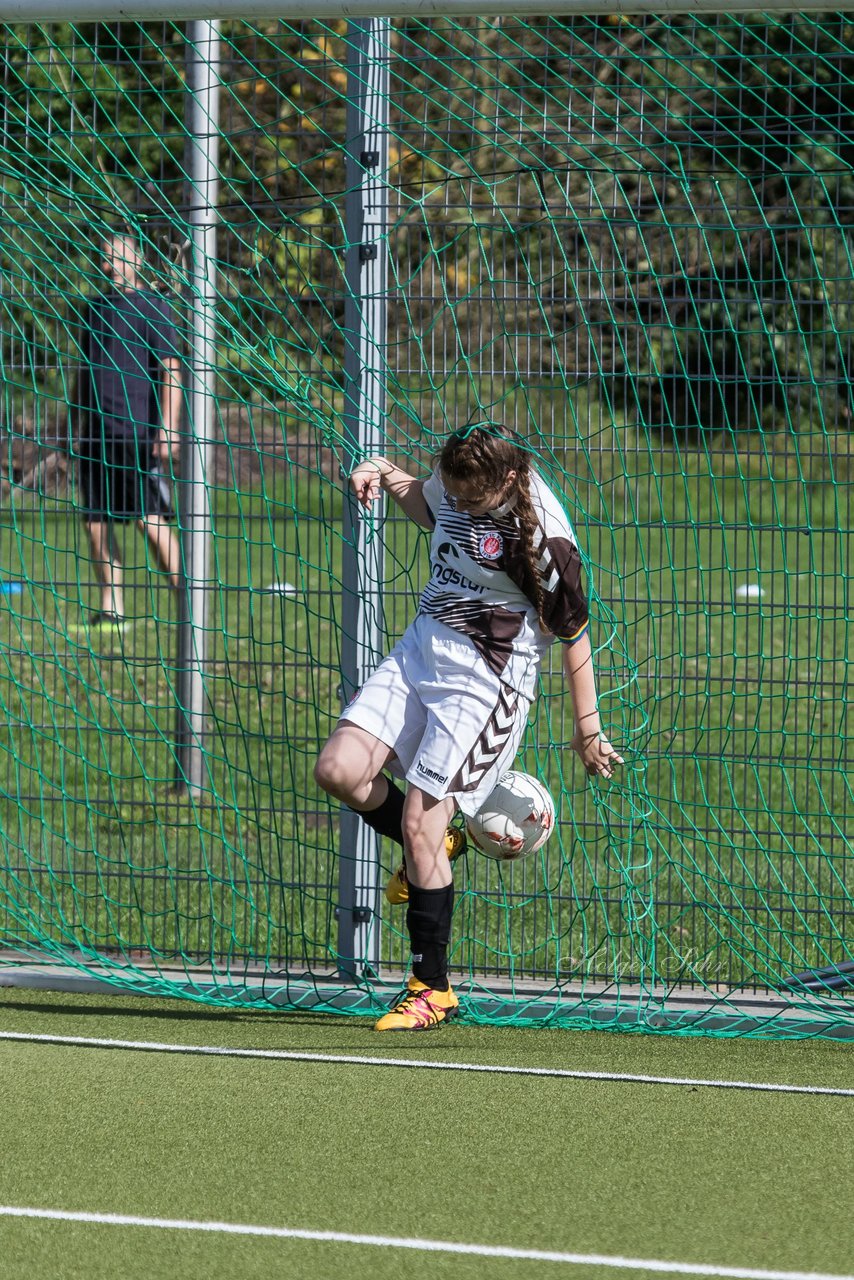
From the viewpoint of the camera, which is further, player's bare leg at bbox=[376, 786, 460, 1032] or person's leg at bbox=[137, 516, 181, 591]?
person's leg at bbox=[137, 516, 181, 591]

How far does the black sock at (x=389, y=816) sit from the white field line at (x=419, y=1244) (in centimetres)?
170

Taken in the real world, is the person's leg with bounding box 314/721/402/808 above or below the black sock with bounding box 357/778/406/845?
above

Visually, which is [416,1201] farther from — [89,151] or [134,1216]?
[89,151]

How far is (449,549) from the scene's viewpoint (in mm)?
4723

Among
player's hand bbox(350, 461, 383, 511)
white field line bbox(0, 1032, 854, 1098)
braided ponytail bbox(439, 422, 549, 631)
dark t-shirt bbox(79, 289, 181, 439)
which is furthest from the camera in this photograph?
dark t-shirt bbox(79, 289, 181, 439)

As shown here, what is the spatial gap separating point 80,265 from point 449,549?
7.30 ft

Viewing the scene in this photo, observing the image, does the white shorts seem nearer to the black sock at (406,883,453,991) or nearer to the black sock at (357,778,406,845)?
the black sock at (357,778,406,845)

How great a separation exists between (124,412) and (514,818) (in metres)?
2.25

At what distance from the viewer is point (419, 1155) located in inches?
147

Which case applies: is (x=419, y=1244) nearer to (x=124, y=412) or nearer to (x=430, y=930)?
(x=430, y=930)

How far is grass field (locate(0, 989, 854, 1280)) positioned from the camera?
3.18m

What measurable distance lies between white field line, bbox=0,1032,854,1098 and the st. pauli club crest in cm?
143

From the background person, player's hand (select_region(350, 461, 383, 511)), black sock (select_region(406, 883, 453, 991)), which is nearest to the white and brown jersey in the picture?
player's hand (select_region(350, 461, 383, 511))

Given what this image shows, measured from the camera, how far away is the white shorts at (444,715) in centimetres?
466
